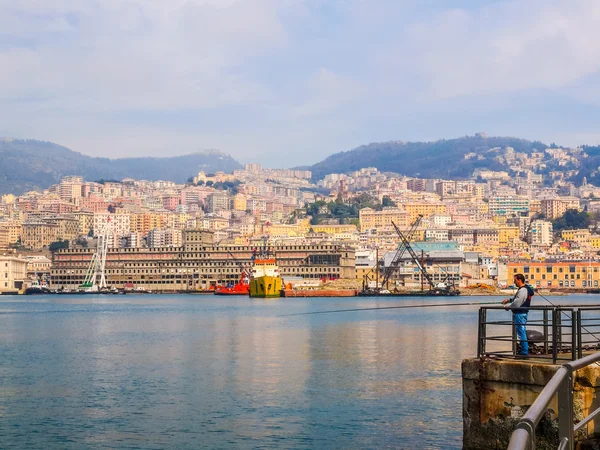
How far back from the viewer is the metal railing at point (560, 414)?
3641 mm

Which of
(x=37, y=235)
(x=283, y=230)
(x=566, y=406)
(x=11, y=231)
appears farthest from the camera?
(x=283, y=230)

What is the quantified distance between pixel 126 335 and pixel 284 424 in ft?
76.8

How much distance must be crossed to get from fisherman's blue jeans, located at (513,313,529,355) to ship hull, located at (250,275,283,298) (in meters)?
81.4

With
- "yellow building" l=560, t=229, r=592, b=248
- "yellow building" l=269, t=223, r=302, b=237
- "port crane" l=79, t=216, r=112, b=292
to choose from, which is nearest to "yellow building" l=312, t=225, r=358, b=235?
"yellow building" l=269, t=223, r=302, b=237

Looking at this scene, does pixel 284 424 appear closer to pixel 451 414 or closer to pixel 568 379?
pixel 451 414

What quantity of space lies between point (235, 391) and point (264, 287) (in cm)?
7227

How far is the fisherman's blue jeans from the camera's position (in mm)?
9234

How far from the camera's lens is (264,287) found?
9094cm

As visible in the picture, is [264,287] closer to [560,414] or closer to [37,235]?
[560,414]

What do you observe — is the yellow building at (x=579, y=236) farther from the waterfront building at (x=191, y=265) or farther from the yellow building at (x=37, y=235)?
the yellow building at (x=37, y=235)

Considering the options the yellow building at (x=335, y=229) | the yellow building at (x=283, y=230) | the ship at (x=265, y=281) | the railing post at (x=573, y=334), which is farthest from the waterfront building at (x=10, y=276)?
the railing post at (x=573, y=334)

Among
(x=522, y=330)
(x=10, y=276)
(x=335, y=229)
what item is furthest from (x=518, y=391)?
(x=335, y=229)

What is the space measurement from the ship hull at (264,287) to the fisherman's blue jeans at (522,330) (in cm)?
8137

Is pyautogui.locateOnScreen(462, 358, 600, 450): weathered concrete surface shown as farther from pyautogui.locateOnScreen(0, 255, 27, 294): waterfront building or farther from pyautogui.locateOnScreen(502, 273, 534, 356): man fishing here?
pyautogui.locateOnScreen(0, 255, 27, 294): waterfront building
